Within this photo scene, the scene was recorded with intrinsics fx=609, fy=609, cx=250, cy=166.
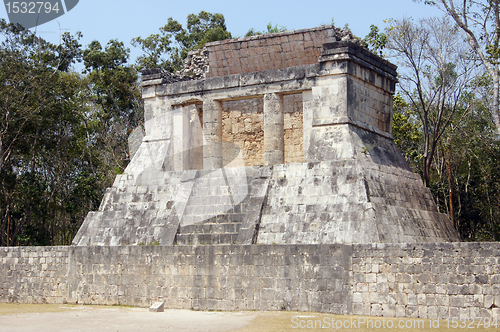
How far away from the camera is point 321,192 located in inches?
447

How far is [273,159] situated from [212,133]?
173 centimetres

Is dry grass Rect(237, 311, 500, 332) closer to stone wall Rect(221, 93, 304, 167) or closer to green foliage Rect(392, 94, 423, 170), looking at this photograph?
stone wall Rect(221, 93, 304, 167)

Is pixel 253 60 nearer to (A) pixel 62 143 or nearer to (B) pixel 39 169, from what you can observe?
(A) pixel 62 143

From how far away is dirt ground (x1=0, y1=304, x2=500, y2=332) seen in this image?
8.60 meters

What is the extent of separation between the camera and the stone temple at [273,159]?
11219 mm

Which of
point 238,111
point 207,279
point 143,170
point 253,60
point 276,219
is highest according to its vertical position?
point 253,60

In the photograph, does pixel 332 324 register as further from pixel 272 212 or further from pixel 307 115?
pixel 307 115

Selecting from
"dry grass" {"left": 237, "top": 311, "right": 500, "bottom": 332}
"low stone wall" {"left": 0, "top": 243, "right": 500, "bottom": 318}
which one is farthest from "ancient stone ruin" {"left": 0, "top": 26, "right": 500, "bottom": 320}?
"dry grass" {"left": 237, "top": 311, "right": 500, "bottom": 332}

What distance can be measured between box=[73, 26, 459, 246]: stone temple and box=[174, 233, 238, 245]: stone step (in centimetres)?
3

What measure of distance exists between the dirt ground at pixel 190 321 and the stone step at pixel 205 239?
1509mm

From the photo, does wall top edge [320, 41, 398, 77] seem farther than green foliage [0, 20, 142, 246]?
No

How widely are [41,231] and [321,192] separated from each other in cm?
1554

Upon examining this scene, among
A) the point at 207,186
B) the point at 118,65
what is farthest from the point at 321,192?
the point at 118,65

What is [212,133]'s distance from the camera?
46.3 feet
